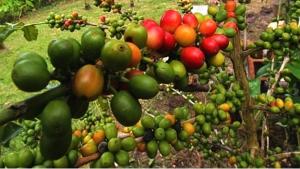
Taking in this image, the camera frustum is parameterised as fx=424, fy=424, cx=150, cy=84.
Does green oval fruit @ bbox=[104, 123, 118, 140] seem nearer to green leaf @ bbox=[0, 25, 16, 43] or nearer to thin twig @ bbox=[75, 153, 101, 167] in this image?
thin twig @ bbox=[75, 153, 101, 167]

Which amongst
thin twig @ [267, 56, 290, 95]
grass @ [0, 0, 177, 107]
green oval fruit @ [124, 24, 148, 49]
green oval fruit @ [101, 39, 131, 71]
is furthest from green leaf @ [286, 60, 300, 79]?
grass @ [0, 0, 177, 107]

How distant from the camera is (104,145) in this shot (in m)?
1.19

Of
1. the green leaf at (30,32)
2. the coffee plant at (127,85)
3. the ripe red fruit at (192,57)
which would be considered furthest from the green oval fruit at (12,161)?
the green leaf at (30,32)

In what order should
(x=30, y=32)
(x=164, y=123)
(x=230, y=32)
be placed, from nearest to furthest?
(x=164, y=123)
(x=230, y=32)
(x=30, y=32)

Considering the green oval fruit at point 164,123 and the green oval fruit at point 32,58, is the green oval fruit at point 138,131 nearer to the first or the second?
the green oval fruit at point 164,123

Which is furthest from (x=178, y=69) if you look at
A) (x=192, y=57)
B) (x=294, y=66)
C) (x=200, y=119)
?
(x=294, y=66)

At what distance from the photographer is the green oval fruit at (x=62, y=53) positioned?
87cm

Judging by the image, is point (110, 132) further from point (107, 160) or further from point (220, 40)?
point (220, 40)

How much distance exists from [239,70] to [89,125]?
88 centimetres

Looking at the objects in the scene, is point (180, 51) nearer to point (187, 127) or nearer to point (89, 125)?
point (187, 127)

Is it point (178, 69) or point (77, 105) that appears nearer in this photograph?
point (77, 105)

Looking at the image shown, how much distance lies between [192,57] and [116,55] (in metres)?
0.29

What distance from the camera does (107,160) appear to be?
1110 millimetres

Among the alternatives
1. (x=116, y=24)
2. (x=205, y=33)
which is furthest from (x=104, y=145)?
(x=116, y=24)
